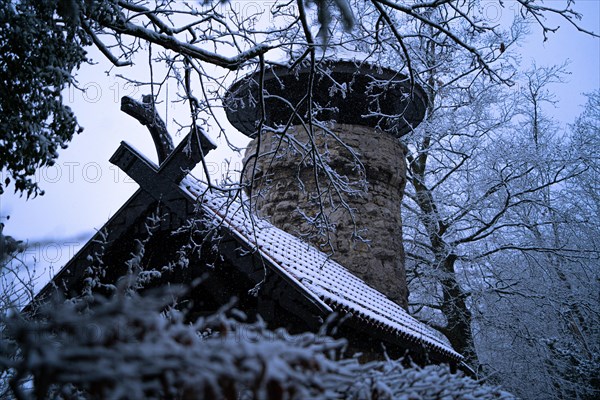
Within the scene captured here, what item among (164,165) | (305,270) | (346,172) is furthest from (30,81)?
(346,172)

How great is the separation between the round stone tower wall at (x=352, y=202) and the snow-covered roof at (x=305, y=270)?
780 mm

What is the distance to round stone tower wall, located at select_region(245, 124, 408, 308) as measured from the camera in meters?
9.05

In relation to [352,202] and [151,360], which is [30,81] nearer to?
[151,360]

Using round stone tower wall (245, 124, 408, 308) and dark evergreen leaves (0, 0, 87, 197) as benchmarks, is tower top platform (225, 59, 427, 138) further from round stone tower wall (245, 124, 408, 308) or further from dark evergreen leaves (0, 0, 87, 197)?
dark evergreen leaves (0, 0, 87, 197)

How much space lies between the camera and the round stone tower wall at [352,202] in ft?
29.7

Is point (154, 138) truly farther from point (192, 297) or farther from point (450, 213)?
point (450, 213)

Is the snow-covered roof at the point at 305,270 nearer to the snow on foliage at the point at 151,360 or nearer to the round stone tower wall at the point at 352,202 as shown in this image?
the round stone tower wall at the point at 352,202

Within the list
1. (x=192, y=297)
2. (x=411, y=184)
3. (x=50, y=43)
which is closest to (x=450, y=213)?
(x=411, y=184)

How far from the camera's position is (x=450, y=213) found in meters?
14.1

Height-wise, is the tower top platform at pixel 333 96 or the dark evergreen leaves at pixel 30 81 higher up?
the tower top platform at pixel 333 96

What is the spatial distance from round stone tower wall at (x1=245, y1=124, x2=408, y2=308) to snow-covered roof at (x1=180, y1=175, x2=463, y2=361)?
2.56ft

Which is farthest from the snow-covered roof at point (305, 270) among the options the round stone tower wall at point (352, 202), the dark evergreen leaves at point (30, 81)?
the dark evergreen leaves at point (30, 81)

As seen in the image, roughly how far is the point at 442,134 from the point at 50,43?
11.3 m

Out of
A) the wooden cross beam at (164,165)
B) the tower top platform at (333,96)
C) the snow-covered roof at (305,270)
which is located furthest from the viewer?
the tower top platform at (333,96)
